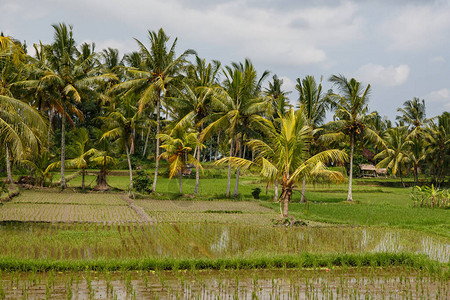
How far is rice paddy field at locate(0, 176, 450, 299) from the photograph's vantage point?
247 inches

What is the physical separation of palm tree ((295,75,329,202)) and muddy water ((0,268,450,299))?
503 inches

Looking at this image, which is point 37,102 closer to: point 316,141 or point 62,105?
point 62,105

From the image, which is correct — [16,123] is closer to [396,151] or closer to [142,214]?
[142,214]

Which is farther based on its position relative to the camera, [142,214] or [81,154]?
[81,154]

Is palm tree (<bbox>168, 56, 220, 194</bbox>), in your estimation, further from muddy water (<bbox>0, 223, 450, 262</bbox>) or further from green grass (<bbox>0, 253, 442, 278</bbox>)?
green grass (<bbox>0, 253, 442, 278</bbox>)

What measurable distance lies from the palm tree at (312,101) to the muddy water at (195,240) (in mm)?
8733

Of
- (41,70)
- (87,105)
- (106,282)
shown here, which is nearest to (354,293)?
(106,282)

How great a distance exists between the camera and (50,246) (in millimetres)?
8555

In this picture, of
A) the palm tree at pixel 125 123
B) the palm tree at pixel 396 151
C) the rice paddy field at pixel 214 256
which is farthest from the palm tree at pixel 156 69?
the palm tree at pixel 396 151

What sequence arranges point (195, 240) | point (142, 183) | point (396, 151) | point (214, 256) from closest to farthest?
point (214, 256), point (195, 240), point (142, 183), point (396, 151)

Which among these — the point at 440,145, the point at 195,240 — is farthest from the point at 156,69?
the point at 440,145

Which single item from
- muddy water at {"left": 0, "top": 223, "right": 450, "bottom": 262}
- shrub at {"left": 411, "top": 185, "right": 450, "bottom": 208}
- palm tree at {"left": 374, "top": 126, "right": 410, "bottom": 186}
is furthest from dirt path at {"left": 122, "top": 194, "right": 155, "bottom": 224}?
palm tree at {"left": 374, "top": 126, "right": 410, "bottom": 186}

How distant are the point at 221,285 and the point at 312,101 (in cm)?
1509

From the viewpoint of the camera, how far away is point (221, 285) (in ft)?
21.4
